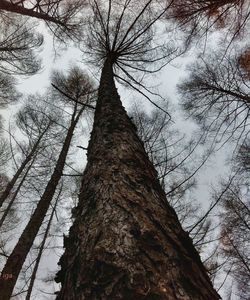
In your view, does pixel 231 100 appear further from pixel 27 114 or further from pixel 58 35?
pixel 27 114

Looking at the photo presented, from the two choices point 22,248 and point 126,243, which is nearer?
point 126,243

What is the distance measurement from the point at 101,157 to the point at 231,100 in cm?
611

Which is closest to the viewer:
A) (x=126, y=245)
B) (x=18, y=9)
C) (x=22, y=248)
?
(x=126, y=245)

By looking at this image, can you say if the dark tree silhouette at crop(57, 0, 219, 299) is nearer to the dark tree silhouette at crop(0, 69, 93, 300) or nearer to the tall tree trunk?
the dark tree silhouette at crop(0, 69, 93, 300)

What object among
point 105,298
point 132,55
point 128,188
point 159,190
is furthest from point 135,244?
point 132,55

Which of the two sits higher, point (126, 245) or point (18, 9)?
point (18, 9)

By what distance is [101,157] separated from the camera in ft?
6.37

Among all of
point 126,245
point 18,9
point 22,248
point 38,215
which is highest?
point 18,9

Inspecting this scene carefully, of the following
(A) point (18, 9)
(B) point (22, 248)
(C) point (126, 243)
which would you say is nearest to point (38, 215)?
(B) point (22, 248)

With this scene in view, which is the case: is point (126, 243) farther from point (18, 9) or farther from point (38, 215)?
point (18, 9)

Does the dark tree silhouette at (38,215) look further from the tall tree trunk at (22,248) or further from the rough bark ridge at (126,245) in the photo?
the rough bark ridge at (126,245)

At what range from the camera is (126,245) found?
113 cm

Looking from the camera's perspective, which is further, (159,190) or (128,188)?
(159,190)

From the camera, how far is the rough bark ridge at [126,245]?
989 millimetres
